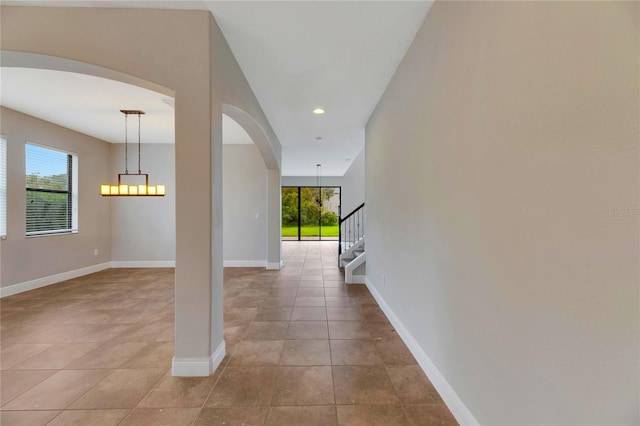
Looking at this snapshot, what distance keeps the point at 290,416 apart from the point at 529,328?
5.01 feet

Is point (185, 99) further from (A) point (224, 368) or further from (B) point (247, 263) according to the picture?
(B) point (247, 263)

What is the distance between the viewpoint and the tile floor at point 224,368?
5.88 feet

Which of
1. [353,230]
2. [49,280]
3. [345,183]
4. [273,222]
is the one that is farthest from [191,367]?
[345,183]

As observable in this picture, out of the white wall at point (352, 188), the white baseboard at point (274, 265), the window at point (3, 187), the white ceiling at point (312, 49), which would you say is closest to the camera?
the white ceiling at point (312, 49)

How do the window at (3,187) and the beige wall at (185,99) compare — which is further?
the window at (3,187)

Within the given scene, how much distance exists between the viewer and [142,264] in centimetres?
643

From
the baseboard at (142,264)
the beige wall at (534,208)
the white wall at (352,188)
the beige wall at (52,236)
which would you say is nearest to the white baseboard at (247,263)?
the baseboard at (142,264)

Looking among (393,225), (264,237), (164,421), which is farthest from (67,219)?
(393,225)

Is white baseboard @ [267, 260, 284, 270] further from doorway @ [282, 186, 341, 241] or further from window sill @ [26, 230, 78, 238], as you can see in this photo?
doorway @ [282, 186, 341, 241]

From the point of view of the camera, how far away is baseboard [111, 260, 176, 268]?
6.40 m

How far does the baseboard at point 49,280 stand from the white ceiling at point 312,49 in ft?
9.50

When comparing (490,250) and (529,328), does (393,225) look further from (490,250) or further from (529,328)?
(529,328)

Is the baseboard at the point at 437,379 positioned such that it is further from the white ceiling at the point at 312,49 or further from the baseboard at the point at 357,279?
the white ceiling at the point at 312,49

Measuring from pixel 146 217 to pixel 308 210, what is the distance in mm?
6744
